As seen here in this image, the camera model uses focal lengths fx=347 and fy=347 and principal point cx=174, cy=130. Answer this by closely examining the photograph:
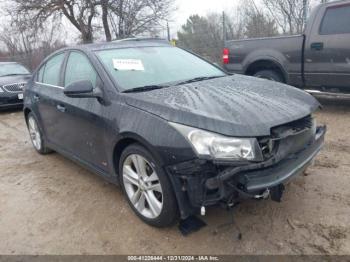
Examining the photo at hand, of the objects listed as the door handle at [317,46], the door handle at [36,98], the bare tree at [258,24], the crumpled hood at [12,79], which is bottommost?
the door handle at [36,98]

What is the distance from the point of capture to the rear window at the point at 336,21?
5.82 m

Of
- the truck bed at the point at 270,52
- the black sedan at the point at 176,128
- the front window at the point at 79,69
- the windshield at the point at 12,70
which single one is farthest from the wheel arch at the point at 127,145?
the windshield at the point at 12,70

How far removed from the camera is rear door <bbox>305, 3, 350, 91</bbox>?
5.80 m

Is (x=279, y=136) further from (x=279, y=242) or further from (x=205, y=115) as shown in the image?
(x=279, y=242)

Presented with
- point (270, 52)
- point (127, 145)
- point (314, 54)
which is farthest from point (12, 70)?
point (127, 145)

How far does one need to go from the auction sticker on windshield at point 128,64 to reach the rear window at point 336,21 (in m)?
3.92

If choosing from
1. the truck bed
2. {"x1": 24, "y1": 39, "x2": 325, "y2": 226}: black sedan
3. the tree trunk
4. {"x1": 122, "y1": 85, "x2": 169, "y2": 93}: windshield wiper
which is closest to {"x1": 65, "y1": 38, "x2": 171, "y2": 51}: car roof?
{"x1": 24, "y1": 39, "x2": 325, "y2": 226}: black sedan

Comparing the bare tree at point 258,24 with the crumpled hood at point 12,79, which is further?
the bare tree at point 258,24

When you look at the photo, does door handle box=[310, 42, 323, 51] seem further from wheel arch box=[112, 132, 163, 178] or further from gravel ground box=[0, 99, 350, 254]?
wheel arch box=[112, 132, 163, 178]

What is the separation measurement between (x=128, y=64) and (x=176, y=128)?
1.28 meters

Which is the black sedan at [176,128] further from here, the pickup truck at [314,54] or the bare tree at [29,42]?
the bare tree at [29,42]

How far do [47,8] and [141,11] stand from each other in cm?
423

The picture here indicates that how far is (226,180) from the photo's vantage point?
8.12 ft

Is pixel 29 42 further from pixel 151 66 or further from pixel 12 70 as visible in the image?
pixel 151 66
